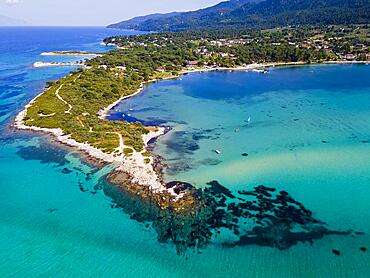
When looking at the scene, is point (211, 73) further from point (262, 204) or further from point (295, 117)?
point (262, 204)

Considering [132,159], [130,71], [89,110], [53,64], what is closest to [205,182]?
[132,159]

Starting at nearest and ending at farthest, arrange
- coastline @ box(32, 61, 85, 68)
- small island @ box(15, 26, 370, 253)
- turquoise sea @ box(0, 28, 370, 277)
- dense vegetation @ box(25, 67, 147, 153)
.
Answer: turquoise sea @ box(0, 28, 370, 277)
small island @ box(15, 26, 370, 253)
dense vegetation @ box(25, 67, 147, 153)
coastline @ box(32, 61, 85, 68)

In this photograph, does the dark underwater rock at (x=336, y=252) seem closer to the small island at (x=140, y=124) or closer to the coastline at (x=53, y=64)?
the small island at (x=140, y=124)

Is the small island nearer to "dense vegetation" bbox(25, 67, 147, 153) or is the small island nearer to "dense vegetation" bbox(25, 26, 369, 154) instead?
"dense vegetation" bbox(25, 67, 147, 153)

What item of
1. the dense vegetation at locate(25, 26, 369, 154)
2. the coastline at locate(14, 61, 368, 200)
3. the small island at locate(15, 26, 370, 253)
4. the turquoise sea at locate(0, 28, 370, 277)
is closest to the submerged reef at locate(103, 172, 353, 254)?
the small island at locate(15, 26, 370, 253)

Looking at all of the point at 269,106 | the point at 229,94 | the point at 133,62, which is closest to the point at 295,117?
the point at 269,106

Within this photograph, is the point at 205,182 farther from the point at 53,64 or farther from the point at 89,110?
the point at 53,64
